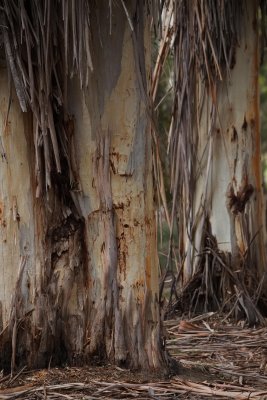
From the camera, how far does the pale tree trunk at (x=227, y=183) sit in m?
7.25

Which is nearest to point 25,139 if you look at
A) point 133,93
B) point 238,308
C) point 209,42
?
point 133,93

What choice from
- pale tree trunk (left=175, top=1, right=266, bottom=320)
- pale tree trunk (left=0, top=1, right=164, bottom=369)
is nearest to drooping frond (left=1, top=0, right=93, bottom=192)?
pale tree trunk (left=0, top=1, right=164, bottom=369)

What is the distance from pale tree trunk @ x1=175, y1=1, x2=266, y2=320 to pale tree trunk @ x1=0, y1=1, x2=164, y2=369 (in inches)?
105

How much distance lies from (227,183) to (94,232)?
2.91 metres

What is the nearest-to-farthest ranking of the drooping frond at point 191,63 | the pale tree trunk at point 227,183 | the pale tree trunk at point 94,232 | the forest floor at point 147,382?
the forest floor at point 147,382 < the pale tree trunk at point 94,232 < the drooping frond at point 191,63 < the pale tree trunk at point 227,183

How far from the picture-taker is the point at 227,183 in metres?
7.36

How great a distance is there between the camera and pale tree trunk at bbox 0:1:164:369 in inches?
179

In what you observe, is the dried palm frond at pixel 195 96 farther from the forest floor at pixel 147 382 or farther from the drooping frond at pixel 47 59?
the drooping frond at pixel 47 59

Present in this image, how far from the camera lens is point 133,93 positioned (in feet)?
15.1

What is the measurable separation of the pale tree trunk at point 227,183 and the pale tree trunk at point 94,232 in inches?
105

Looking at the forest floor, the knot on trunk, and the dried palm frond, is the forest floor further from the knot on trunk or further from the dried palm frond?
the knot on trunk

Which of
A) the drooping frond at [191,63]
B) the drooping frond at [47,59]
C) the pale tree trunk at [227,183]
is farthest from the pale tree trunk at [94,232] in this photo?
the pale tree trunk at [227,183]

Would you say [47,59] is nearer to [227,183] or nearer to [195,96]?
[195,96]

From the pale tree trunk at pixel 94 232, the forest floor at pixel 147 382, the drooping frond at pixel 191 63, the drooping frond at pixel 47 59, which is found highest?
the drooping frond at pixel 191 63
